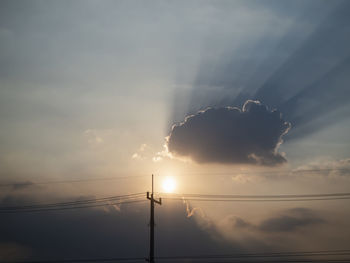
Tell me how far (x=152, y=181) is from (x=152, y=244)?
9984 mm

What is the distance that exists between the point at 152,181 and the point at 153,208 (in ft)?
15.8

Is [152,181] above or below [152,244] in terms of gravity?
above

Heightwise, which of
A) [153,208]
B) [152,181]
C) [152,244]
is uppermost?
[152,181]

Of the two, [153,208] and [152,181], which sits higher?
[152,181]

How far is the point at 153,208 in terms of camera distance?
50219mm

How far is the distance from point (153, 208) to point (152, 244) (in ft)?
17.2

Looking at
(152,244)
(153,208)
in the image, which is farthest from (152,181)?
(152,244)

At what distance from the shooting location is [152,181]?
53.4 meters

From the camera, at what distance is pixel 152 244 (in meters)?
47.8

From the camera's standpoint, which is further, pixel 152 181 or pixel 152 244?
pixel 152 181

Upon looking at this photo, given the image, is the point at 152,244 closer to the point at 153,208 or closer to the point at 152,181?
the point at 153,208
